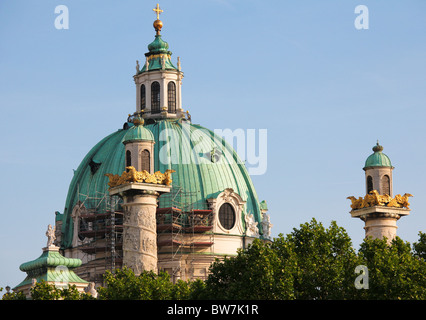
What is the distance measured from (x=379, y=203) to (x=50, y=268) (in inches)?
1157

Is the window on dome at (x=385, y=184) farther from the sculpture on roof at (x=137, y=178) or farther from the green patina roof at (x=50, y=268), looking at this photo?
the green patina roof at (x=50, y=268)

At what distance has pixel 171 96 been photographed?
131250 millimetres

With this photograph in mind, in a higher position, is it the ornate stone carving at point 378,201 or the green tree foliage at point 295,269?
the ornate stone carving at point 378,201

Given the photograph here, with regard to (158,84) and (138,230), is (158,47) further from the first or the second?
(138,230)

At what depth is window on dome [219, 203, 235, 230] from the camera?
410 ft

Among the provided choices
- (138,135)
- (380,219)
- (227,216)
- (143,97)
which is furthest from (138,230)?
(143,97)

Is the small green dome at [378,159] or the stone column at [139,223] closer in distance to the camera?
the stone column at [139,223]

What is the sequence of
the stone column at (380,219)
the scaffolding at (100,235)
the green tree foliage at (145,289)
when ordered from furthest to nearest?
the scaffolding at (100,235) < the stone column at (380,219) < the green tree foliage at (145,289)

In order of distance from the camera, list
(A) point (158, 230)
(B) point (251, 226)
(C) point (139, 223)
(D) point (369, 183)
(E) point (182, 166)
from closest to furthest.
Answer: (C) point (139, 223), (D) point (369, 183), (A) point (158, 230), (E) point (182, 166), (B) point (251, 226)

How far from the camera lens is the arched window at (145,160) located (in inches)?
4065

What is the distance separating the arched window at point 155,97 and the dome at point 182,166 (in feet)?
10.5

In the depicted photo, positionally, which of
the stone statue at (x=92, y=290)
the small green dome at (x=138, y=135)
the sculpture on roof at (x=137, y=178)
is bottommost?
the stone statue at (x=92, y=290)

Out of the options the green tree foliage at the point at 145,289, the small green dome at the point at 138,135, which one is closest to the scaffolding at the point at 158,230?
the small green dome at the point at 138,135
